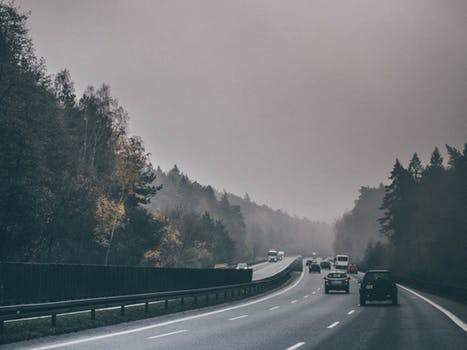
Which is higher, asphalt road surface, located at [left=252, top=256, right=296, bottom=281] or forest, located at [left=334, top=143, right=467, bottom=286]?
forest, located at [left=334, top=143, right=467, bottom=286]

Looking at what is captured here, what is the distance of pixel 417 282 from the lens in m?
48.3

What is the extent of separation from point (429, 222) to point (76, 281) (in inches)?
2980

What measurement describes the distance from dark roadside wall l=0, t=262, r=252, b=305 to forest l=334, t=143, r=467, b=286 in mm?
41972

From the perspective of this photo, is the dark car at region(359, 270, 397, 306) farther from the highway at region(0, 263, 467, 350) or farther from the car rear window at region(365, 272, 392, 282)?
the highway at region(0, 263, 467, 350)

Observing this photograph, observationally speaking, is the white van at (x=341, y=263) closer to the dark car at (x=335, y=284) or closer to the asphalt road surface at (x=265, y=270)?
the asphalt road surface at (x=265, y=270)

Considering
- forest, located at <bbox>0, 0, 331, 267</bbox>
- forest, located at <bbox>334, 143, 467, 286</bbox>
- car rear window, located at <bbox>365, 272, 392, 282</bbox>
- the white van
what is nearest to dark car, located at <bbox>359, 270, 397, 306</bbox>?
car rear window, located at <bbox>365, 272, 392, 282</bbox>

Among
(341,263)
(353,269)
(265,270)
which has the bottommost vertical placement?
(265,270)

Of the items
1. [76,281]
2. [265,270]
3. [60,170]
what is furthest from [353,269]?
[76,281]

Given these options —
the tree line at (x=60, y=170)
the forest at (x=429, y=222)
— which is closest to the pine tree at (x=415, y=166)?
the forest at (x=429, y=222)

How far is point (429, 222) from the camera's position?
89750 mm

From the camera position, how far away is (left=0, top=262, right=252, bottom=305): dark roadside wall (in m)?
18.6

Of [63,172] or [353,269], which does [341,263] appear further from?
[63,172]

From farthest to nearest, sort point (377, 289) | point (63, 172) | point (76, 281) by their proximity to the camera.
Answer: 1. point (63, 172)
2. point (377, 289)
3. point (76, 281)

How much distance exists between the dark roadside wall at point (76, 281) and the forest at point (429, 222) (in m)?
42.0
